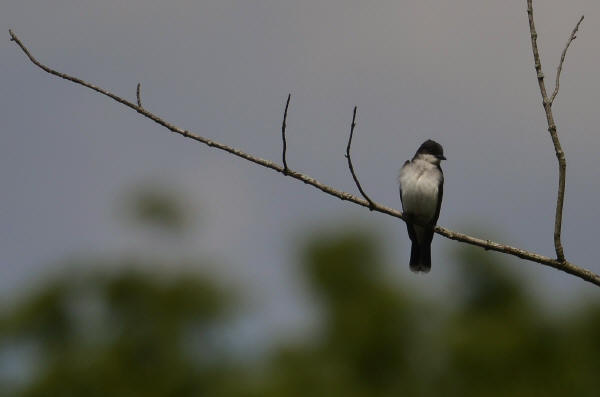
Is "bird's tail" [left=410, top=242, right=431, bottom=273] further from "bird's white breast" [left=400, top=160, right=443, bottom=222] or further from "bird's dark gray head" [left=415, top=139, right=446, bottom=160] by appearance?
"bird's dark gray head" [left=415, top=139, right=446, bottom=160]

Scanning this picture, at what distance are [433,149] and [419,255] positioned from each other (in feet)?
3.88

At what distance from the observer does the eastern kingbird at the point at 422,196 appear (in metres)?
12.7

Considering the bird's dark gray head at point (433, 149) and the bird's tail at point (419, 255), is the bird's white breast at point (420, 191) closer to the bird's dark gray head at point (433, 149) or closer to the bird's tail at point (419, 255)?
the bird's dark gray head at point (433, 149)

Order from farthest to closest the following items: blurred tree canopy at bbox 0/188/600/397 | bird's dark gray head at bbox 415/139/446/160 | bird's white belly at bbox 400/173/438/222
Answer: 1. blurred tree canopy at bbox 0/188/600/397
2. bird's dark gray head at bbox 415/139/446/160
3. bird's white belly at bbox 400/173/438/222

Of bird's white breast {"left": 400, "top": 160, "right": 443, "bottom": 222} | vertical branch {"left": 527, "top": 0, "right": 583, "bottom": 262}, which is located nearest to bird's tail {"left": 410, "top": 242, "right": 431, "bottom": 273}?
bird's white breast {"left": 400, "top": 160, "right": 443, "bottom": 222}

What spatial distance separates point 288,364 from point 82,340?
7.12 metres

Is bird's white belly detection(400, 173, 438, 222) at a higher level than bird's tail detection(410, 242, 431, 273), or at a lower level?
higher

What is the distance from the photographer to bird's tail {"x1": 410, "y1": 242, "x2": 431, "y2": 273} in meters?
13.4

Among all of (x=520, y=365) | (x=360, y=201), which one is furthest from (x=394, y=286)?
(x=360, y=201)

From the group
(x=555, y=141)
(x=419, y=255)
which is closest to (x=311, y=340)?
(x=419, y=255)

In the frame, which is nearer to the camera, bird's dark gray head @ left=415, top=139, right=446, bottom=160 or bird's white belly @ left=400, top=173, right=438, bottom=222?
bird's white belly @ left=400, top=173, right=438, bottom=222

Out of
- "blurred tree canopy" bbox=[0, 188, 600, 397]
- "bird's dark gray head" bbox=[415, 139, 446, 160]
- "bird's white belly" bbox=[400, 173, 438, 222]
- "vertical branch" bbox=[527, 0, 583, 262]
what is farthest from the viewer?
"blurred tree canopy" bbox=[0, 188, 600, 397]

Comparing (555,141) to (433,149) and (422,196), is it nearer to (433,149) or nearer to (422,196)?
(422,196)

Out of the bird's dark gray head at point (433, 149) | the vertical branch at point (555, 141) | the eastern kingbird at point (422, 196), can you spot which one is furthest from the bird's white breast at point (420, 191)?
the vertical branch at point (555, 141)
